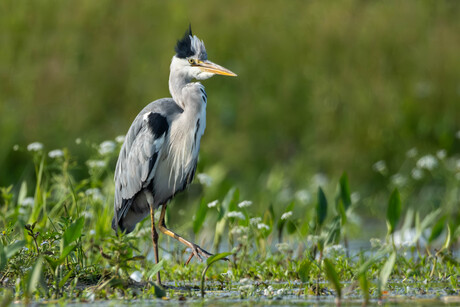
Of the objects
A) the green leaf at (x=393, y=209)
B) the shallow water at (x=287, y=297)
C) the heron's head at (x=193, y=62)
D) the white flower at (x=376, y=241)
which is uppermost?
the heron's head at (x=193, y=62)

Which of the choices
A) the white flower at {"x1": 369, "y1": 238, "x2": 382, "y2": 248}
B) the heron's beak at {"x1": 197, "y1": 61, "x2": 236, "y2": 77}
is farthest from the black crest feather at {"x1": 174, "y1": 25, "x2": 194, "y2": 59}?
the white flower at {"x1": 369, "y1": 238, "x2": 382, "y2": 248}

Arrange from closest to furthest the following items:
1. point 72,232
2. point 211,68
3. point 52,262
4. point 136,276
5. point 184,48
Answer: point 52,262 < point 72,232 < point 136,276 < point 211,68 < point 184,48

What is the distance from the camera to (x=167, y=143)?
5762mm

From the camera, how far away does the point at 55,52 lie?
39.1ft

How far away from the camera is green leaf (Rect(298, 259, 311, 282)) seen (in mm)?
4676

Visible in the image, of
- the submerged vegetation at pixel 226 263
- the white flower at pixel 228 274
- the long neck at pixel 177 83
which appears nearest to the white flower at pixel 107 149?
the submerged vegetation at pixel 226 263

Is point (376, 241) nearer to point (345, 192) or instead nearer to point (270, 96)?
point (345, 192)

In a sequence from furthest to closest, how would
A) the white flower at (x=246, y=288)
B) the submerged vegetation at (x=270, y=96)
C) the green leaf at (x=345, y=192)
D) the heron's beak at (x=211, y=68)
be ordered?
the submerged vegetation at (x=270, y=96)
the heron's beak at (x=211, y=68)
the green leaf at (x=345, y=192)
the white flower at (x=246, y=288)

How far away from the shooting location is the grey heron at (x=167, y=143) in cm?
566

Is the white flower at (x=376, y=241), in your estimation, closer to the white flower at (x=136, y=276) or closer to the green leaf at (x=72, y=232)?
the white flower at (x=136, y=276)

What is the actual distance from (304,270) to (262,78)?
24.6ft

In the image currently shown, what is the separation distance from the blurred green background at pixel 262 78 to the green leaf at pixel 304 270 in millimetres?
4581

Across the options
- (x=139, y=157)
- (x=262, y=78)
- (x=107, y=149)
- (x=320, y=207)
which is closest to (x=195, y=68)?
(x=139, y=157)

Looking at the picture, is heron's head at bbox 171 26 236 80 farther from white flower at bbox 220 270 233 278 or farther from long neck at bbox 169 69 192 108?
white flower at bbox 220 270 233 278
